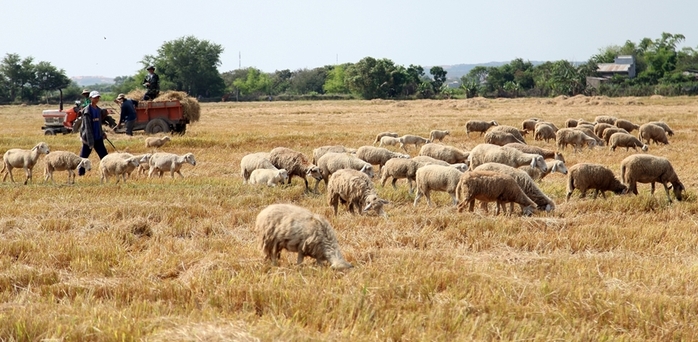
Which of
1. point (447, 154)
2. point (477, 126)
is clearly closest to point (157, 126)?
point (477, 126)

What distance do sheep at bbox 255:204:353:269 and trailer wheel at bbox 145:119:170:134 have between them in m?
19.8

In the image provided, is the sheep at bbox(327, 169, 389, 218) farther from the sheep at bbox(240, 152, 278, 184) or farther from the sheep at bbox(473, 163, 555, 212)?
the sheep at bbox(240, 152, 278, 184)

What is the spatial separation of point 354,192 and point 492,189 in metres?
2.25

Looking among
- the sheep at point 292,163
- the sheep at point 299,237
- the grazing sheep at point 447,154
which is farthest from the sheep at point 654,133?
the sheep at point 299,237

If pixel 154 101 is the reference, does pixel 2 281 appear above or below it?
below

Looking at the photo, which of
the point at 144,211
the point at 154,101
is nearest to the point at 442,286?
the point at 144,211

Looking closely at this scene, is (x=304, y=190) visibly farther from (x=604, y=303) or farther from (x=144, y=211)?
(x=604, y=303)

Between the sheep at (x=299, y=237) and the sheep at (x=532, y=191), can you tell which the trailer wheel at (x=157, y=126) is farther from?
the sheep at (x=299, y=237)

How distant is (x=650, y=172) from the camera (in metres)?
13.3

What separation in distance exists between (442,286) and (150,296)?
289 cm

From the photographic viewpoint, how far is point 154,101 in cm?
2705

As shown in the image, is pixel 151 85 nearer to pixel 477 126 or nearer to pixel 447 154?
pixel 477 126

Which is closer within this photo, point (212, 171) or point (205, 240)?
point (205, 240)

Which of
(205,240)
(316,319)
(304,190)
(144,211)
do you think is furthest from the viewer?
(304,190)
